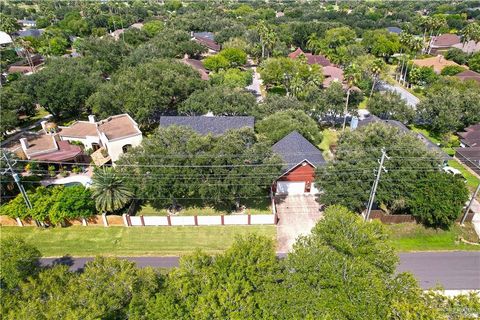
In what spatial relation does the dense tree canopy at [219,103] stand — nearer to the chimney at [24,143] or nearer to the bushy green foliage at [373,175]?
the bushy green foliage at [373,175]

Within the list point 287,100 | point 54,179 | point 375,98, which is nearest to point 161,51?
point 287,100

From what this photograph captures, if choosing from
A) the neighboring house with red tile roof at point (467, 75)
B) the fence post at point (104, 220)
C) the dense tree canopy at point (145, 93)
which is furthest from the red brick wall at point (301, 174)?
the neighboring house with red tile roof at point (467, 75)

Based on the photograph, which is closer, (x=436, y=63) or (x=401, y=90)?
(x=401, y=90)

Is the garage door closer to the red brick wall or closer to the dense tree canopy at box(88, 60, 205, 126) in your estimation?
the red brick wall

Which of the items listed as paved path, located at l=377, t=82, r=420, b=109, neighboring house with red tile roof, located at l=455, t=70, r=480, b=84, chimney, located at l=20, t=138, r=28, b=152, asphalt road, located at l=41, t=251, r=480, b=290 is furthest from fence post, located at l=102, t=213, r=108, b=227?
neighboring house with red tile roof, located at l=455, t=70, r=480, b=84

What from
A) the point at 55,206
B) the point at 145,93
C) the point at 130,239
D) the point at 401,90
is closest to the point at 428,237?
the point at 130,239

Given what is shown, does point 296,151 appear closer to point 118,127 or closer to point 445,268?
point 445,268
